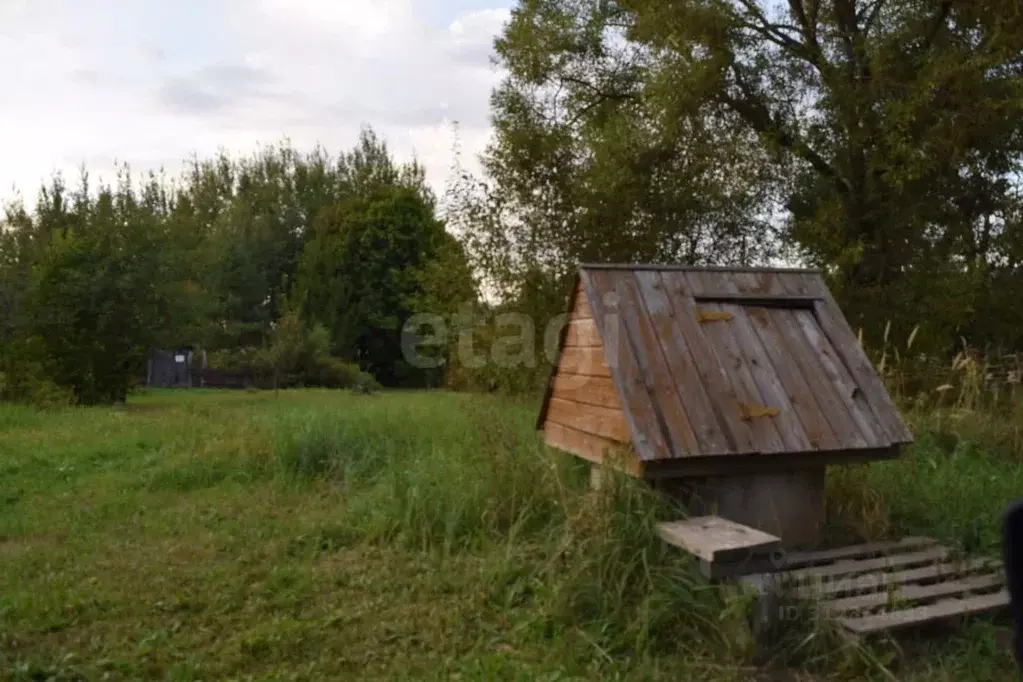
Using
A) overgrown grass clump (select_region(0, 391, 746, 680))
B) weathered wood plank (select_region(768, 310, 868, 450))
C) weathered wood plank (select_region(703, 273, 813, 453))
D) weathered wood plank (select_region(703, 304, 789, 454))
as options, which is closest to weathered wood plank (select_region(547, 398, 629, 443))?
overgrown grass clump (select_region(0, 391, 746, 680))

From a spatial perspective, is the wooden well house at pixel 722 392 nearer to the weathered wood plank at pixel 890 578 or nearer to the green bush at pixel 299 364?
the weathered wood plank at pixel 890 578

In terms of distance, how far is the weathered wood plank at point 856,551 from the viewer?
188 inches

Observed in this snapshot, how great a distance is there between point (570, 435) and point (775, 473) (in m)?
1.37

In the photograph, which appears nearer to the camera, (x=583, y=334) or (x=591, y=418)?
(x=591, y=418)

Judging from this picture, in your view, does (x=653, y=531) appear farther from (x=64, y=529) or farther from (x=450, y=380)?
(x=450, y=380)

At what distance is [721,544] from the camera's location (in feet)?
13.1

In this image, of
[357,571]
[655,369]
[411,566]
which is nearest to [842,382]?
[655,369]

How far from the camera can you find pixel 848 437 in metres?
5.01

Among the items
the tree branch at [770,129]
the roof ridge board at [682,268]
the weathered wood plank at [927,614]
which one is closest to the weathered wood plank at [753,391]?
the roof ridge board at [682,268]

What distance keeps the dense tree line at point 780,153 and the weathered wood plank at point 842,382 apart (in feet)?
19.8

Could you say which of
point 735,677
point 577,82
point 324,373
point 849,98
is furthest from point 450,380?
point 324,373

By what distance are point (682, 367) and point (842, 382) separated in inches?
45.1

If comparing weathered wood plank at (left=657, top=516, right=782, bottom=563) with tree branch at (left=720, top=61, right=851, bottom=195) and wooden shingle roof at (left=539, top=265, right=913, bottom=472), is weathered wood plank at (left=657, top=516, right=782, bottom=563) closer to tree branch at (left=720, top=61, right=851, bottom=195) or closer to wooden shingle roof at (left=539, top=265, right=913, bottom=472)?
wooden shingle roof at (left=539, top=265, right=913, bottom=472)

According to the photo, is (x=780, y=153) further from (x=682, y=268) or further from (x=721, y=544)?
(x=721, y=544)
